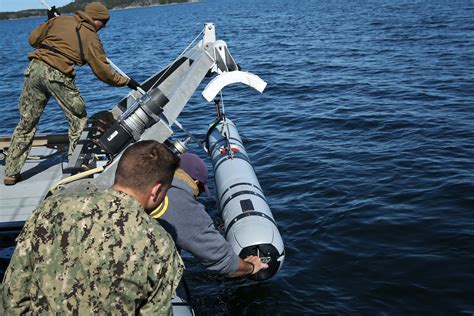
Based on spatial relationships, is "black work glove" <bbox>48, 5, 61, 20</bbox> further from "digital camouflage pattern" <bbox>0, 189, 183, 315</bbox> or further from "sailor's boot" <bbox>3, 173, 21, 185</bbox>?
"digital camouflage pattern" <bbox>0, 189, 183, 315</bbox>

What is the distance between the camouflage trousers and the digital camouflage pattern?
4.22 metres

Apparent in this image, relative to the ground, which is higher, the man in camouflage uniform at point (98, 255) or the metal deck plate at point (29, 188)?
the man in camouflage uniform at point (98, 255)

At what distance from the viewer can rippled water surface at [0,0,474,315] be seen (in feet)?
19.7

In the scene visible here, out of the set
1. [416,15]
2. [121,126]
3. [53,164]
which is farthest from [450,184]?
[416,15]

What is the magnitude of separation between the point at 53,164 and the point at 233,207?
10.0 feet

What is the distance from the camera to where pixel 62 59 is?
616 centimetres

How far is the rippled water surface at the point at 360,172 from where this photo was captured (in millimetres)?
6004

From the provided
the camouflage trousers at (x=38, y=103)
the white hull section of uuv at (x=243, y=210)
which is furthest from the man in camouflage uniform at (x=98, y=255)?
the camouflage trousers at (x=38, y=103)

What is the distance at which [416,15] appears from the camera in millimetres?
33375

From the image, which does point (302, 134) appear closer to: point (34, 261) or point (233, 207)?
point (233, 207)

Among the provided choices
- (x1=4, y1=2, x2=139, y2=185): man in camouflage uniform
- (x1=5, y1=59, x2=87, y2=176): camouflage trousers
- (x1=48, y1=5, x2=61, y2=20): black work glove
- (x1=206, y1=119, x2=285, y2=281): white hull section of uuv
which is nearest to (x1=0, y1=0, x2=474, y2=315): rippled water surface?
(x1=206, y1=119, x2=285, y2=281): white hull section of uuv

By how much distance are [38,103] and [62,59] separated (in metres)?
0.69

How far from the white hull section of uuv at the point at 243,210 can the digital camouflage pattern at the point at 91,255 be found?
3120 millimetres

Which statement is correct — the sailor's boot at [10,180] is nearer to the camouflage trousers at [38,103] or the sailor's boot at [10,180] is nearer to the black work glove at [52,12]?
the camouflage trousers at [38,103]
